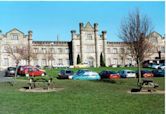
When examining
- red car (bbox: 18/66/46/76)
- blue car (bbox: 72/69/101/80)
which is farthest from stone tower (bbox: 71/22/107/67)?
blue car (bbox: 72/69/101/80)

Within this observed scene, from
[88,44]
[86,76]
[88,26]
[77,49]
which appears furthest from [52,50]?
[86,76]

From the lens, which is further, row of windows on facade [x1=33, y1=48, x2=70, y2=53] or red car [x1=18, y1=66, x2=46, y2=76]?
row of windows on facade [x1=33, y1=48, x2=70, y2=53]

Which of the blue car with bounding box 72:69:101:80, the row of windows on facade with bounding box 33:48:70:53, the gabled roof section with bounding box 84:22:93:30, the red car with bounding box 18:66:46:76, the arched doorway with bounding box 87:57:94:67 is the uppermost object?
the gabled roof section with bounding box 84:22:93:30

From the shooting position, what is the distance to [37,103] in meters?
17.2

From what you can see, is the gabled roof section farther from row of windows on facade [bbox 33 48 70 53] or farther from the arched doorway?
the arched doorway

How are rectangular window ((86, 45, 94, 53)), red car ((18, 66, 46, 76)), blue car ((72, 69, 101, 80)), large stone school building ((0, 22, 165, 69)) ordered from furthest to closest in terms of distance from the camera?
rectangular window ((86, 45, 94, 53)) < large stone school building ((0, 22, 165, 69)) < red car ((18, 66, 46, 76)) < blue car ((72, 69, 101, 80))

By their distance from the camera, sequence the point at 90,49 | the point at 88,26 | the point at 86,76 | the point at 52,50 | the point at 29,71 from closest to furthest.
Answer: the point at 86,76 < the point at 29,71 < the point at 52,50 < the point at 90,49 < the point at 88,26

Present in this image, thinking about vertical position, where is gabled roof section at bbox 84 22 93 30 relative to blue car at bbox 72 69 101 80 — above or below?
above

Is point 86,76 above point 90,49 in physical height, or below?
below

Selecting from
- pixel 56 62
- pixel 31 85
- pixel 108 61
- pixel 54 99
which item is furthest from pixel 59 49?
pixel 54 99

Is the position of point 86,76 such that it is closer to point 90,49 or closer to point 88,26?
point 90,49

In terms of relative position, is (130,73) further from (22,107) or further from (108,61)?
(108,61)

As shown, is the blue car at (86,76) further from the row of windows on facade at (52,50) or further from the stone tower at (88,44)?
the row of windows on facade at (52,50)

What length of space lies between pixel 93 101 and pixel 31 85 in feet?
33.5
